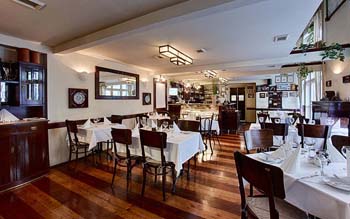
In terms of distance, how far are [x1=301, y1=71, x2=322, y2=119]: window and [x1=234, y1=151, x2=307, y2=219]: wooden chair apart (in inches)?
291

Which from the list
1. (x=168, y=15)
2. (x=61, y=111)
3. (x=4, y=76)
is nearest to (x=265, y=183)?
(x=168, y=15)

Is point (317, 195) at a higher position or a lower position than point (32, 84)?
lower

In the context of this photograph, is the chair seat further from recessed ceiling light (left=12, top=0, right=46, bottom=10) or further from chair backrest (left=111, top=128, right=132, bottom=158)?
recessed ceiling light (left=12, top=0, right=46, bottom=10)

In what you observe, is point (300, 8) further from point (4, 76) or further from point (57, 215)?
point (4, 76)

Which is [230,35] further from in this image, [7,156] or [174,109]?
[174,109]

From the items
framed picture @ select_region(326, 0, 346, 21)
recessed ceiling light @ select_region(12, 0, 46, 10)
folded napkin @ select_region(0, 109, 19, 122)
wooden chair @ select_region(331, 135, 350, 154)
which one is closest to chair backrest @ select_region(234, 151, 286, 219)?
wooden chair @ select_region(331, 135, 350, 154)

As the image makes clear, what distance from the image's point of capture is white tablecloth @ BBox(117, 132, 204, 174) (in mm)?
2742

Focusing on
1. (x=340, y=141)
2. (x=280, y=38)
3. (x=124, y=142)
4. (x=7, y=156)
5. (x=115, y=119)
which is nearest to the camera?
(x=340, y=141)

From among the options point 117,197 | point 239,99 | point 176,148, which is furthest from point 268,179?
point 239,99

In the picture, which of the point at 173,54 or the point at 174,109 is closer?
the point at 173,54

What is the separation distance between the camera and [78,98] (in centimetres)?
462

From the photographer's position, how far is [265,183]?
4.01ft

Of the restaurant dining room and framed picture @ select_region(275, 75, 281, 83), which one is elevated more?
framed picture @ select_region(275, 75, 281, 83)

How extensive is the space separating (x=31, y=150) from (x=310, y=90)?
10154 millimetres
